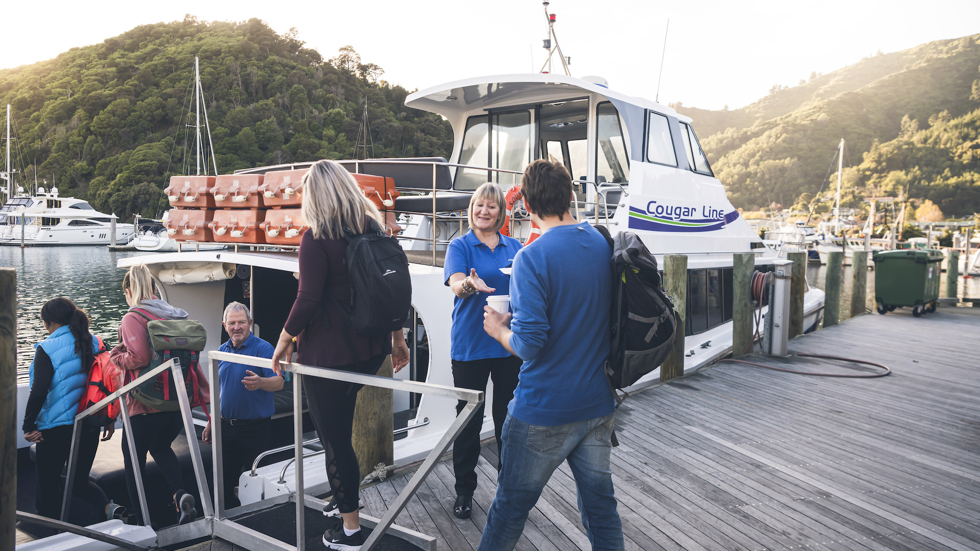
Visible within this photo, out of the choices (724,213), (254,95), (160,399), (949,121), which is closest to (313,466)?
(160,399)

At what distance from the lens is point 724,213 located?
338 inches

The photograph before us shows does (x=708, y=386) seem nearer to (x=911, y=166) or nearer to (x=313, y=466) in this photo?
(x=313, y=466)

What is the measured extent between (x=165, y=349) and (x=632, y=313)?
3050mm

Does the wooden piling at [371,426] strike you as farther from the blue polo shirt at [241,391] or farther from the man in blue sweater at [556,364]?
the man in blue sweater at [556,364]

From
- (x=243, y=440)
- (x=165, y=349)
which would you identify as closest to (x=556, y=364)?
(x=165, y=349)

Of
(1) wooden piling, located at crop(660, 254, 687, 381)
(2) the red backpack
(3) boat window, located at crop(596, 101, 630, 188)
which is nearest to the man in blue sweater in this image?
(2) the red backpack

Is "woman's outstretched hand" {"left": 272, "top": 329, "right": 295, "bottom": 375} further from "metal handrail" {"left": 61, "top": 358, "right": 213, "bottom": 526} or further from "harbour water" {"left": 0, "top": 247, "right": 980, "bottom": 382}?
"harbour water" {"left": 0, "top": 247, "right": 980, "bottom": 382}

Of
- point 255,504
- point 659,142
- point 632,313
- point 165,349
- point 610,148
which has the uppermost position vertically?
point 659,142

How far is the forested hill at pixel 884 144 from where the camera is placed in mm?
86875

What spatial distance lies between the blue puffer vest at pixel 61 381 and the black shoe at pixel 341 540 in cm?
241

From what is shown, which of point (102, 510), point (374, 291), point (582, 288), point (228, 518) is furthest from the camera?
point (102, 510)

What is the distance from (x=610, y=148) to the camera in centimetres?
717

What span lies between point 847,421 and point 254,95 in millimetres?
54264

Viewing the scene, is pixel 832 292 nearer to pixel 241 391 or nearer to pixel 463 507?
pixel 463 507
